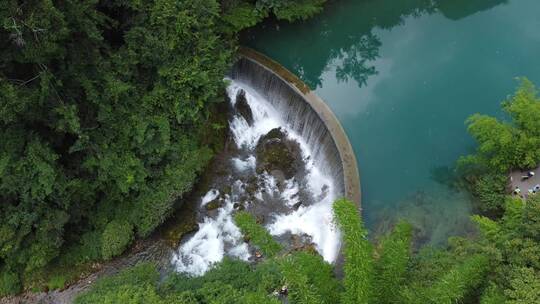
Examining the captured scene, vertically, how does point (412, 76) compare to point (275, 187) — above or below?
above

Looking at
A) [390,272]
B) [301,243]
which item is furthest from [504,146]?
[390,272]

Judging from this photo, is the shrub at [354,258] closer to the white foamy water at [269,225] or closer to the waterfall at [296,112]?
the white foamy water at [269,225]

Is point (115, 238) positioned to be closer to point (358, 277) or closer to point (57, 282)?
point (57, 282)

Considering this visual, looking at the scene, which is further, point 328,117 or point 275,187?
point 328,117

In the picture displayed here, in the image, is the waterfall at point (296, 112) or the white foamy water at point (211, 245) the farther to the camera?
the waterfall at point (296, 112)

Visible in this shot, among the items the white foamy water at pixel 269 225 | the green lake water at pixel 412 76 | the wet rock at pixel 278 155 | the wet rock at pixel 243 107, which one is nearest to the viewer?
the white foamy water at pixel 269 225

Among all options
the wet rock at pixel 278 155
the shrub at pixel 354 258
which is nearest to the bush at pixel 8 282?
the wet rock at pixel 278 155
